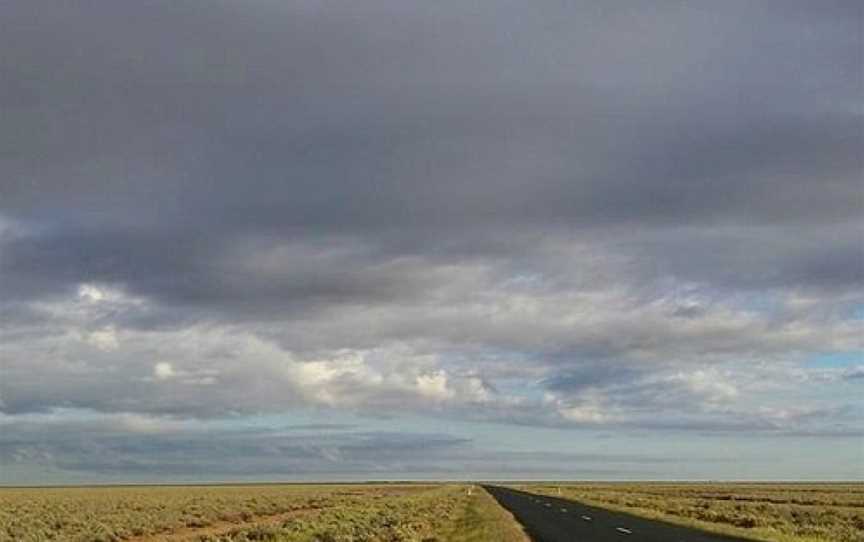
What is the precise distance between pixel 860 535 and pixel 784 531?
395cm

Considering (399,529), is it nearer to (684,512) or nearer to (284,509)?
(684,512)

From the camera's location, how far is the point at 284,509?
79.4 metres

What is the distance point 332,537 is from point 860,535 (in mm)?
21727

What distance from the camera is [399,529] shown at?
41.8 meters

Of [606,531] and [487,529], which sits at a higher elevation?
[606,531]

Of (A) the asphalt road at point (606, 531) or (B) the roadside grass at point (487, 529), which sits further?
(B) the roadside grass at point (487, 529)

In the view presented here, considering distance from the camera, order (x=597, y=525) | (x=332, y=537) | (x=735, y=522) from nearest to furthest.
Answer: (x=332, y=537)
(x=597, y=525)
(x=735, y=522)

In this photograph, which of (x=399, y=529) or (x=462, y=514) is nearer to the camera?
(x=399, y=529)

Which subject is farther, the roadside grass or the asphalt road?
the roadside grass

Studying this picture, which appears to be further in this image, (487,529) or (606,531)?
(487,529)

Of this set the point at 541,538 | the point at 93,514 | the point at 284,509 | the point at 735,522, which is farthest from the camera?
the point at 284,509

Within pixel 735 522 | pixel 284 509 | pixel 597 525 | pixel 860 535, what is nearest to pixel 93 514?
pixel 284 509

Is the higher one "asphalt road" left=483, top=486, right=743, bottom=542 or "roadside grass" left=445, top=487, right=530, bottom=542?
"asphalt road" left=483, top=486, right=743, bottom=542

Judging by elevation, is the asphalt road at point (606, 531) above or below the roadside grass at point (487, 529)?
above
